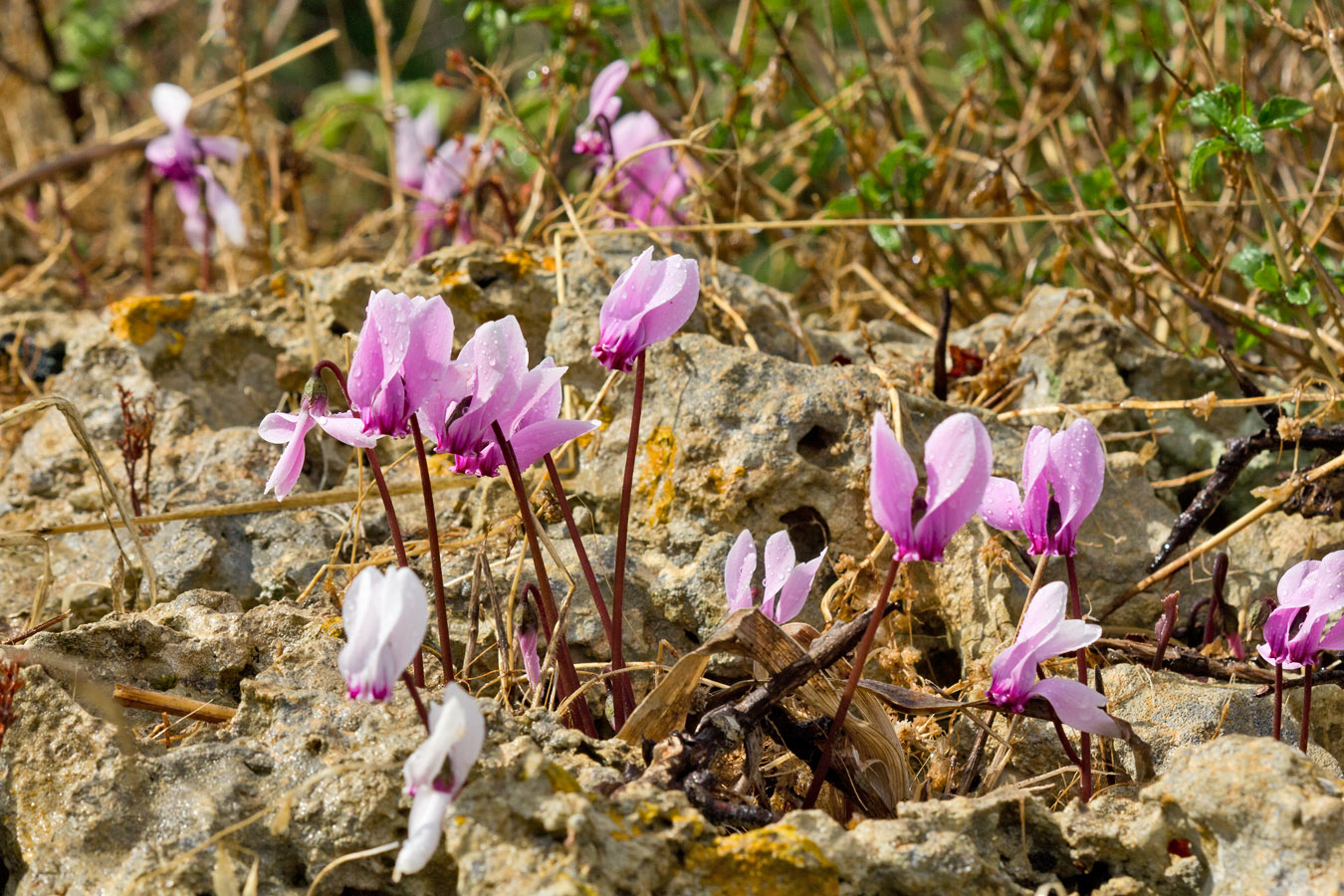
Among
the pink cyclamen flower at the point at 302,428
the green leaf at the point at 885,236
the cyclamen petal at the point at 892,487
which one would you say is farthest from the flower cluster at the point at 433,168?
the cyclamen petal at the point at 892,487

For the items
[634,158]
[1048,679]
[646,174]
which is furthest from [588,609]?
[646,174]

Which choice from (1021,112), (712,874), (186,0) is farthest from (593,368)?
(186,0)

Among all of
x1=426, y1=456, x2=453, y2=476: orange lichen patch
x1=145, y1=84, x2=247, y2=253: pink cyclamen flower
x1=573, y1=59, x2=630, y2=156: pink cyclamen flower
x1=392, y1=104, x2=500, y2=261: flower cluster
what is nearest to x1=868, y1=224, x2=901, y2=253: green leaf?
x1=573, y1=59, x2=630, y2=156: pink cyclamen flower

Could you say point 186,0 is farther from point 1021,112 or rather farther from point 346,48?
point 1021,112

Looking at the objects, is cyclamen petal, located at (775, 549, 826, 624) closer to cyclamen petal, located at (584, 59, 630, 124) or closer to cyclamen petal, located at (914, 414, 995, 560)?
cyclamen petal, located at (914, 414, 995, 560)

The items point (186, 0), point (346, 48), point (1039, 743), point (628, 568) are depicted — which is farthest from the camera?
point (346, 48)

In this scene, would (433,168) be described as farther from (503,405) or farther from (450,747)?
(450,747)
